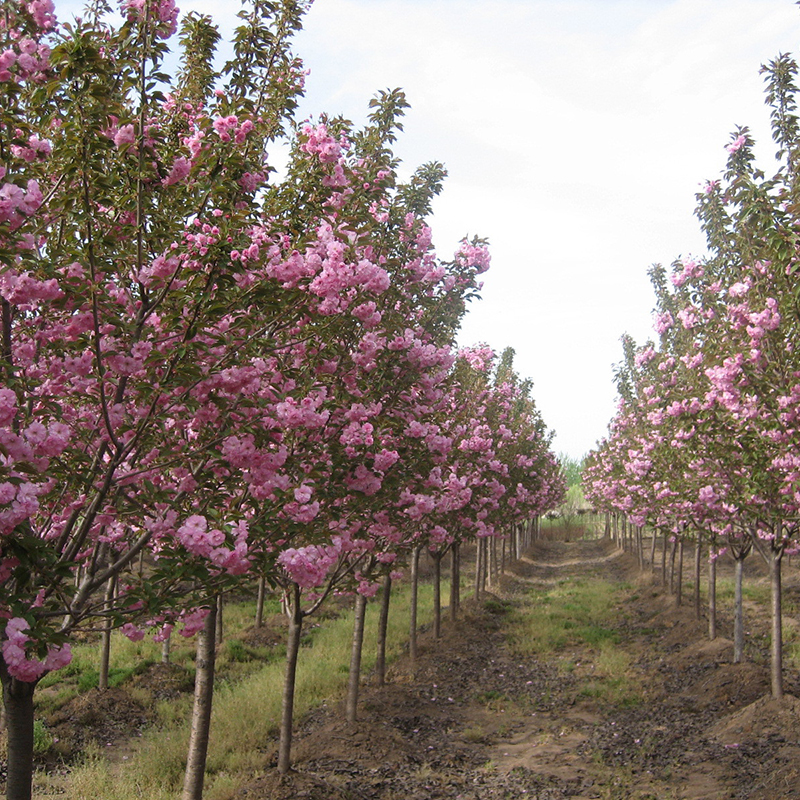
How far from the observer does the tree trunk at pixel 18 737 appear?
3936 millimetres

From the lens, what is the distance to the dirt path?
7.66 meters

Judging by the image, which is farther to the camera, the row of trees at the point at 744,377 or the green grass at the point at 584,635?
the green grass at the point at 584,635

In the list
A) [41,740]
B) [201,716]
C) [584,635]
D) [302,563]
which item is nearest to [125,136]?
[302,563]

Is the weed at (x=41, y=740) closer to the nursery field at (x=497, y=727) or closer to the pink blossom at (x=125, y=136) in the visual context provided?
the nursery field at (x=497, y=727)

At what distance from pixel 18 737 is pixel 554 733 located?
7842 mm

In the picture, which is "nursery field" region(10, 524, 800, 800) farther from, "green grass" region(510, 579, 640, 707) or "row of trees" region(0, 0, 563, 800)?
"row of trees" region(0, 0, 563, 800)

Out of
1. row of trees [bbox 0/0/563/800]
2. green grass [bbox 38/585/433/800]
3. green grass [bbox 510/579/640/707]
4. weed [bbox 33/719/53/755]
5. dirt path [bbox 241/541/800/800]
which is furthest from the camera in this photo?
green grass [bbox 510/579/640/707]

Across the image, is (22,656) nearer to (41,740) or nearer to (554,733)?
(41,740)

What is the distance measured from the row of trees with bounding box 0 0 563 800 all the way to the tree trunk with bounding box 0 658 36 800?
12 millimetres

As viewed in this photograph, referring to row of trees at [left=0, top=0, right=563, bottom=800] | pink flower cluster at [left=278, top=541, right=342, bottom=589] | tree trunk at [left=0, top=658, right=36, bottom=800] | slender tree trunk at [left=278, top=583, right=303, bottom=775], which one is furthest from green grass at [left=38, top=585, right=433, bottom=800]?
pink flower cluster at [left=278, top=541, right=342, bottom=589]

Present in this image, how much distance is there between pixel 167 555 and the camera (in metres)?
3.71

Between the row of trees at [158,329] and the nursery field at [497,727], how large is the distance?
4007 millimetres

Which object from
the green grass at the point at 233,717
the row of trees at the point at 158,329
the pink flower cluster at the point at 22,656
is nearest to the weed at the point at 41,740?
the green grass at the point at 233,717

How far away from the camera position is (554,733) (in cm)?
993
